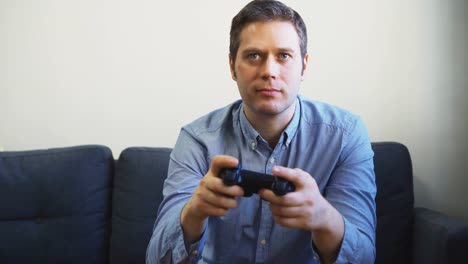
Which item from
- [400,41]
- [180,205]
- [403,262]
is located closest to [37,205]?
[180,205]

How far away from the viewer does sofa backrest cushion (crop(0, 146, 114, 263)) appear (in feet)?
4.51

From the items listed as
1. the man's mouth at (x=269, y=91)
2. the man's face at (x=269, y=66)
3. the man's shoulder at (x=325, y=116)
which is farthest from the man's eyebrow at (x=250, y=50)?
the man's shoulder at (x=325, y=116)

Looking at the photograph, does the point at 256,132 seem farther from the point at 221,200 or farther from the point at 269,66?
the point at 221,200

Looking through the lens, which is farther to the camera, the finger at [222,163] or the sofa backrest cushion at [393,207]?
the sofa backrest cushion at [393,207]

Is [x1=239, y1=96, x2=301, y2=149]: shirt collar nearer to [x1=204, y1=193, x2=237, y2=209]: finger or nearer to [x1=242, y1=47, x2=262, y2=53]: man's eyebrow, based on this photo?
[x1=242, y1=47, x2=262, y2=53]: man's eyebrow

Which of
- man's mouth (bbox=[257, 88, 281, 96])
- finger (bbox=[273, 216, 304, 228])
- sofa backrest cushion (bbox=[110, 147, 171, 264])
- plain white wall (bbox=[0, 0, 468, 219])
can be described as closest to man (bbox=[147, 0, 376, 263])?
man's mouth (bbox=[257, 88, 281, 96])

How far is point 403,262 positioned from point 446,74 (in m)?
0.75

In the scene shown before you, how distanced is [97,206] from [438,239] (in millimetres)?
1173

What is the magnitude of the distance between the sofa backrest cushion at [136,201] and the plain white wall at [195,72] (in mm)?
240

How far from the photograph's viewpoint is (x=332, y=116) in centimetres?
106

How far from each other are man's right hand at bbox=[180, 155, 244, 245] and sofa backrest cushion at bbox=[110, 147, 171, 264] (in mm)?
625

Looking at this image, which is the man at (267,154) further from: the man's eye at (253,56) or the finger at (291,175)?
the finger at (291,175)

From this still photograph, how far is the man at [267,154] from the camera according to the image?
2.92 ft

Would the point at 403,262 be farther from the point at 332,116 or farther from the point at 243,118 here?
the point at 243,118
